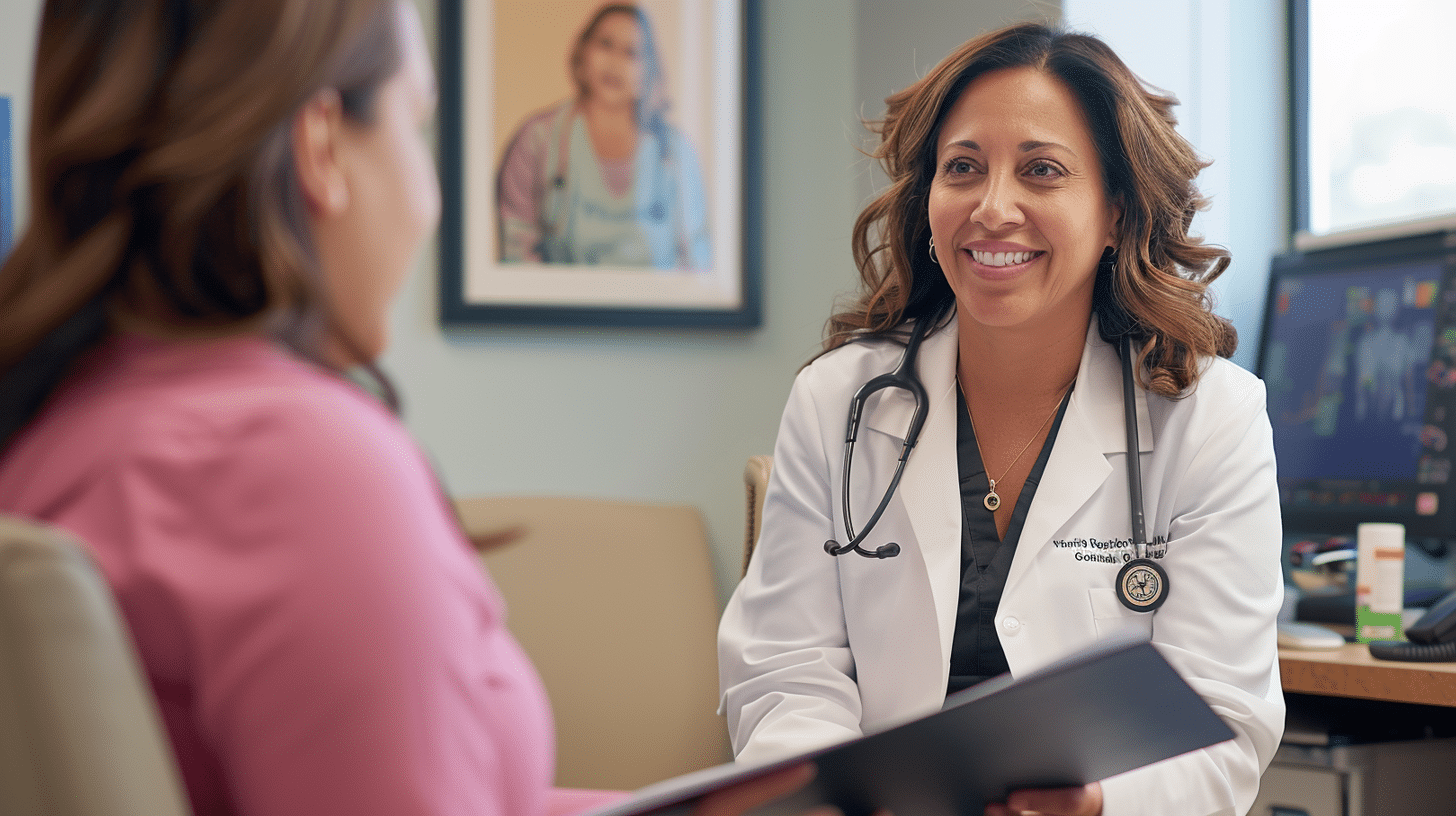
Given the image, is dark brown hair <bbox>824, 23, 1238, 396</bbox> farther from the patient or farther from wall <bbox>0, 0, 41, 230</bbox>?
wall <bbox>0, 0, 41, 230</bbox>

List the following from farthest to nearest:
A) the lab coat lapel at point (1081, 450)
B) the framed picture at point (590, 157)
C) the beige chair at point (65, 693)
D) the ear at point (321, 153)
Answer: the framed picture at point (590, 157) → the lab coat lapel at point (1081, 450) → the ear at point (321, 153) → the beige chair at point (65, 693)

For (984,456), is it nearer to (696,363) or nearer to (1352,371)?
(1352,371)

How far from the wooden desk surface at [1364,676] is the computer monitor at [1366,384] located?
1.07 ft

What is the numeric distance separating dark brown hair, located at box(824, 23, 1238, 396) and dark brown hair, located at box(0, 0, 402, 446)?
1055 mm

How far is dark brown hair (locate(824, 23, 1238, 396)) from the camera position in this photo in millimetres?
1404

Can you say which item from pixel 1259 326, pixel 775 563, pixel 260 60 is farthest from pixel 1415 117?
pixel 260 60

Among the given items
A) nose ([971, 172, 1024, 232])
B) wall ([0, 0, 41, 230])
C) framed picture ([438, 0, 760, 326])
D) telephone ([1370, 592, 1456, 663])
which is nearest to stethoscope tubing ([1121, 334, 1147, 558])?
nose ([971, 172, 1024, 232])

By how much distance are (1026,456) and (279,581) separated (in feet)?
3.76

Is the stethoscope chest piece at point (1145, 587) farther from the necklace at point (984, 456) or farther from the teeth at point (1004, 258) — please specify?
the teeth at point (1004, 258)

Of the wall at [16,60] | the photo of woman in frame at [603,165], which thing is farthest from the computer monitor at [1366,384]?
the wall at [16,60]

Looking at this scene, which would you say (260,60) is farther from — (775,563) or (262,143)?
(775,563)

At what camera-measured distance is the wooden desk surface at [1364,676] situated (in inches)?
56.1

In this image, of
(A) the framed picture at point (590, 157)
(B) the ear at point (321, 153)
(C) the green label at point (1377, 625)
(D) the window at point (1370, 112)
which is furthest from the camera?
(A) the framed picture at point (590, 157)

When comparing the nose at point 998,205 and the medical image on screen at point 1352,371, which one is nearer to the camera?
the nose at point 998,205
